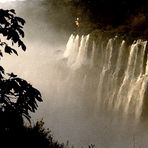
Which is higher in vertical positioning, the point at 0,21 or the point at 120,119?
the point at 120,119

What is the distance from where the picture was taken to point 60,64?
191 ft

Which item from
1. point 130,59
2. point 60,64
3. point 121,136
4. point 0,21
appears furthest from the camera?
point 60,64

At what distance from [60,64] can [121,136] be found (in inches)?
1008

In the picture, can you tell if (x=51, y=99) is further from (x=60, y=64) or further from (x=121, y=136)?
(x=121, y=136)

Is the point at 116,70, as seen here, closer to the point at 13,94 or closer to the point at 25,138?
the point at 25,138

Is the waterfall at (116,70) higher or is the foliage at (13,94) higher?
the waterfall at (116,70)

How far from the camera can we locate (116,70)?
43.5 metres

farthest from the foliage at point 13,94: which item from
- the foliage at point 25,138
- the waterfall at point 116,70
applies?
the waterfall at point 116,70

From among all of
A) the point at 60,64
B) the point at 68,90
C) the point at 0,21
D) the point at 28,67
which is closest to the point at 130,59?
the point at 68,90

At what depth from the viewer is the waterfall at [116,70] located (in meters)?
39.1

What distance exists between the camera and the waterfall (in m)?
39.1

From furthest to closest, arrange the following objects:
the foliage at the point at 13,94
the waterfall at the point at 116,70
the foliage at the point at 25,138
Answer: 1. the waterfall at the point at 116,70
2. the foliage at the point at 25,138
3. the foliage at the point at 13,94

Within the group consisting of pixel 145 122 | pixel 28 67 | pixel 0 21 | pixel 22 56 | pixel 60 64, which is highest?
pixel 22 56

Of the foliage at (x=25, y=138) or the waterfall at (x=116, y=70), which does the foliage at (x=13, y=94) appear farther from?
the waterfall at (x=116, y=70)
